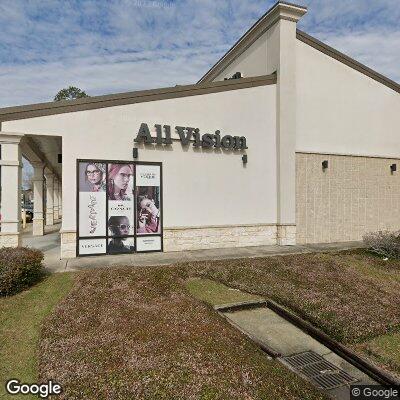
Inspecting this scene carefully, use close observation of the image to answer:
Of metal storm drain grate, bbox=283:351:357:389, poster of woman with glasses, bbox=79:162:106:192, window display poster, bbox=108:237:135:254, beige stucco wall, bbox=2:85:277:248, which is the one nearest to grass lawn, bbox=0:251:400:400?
metal storm drain grate, bbox=283:351:357:389

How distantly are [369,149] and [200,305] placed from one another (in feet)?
45.2

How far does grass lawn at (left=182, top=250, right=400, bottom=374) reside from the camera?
677cm

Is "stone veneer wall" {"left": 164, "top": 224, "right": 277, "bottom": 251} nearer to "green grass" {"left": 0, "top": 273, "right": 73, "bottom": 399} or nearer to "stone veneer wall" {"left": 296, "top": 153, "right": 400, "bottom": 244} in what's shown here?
"stone veneer wall" {"left": 296, "top": 153, "right": 400, "bottom": 244}

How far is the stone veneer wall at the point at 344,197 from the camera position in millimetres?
15305

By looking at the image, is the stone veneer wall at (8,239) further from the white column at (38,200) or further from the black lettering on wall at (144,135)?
the white column at (38,200)

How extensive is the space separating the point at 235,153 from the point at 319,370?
992cm

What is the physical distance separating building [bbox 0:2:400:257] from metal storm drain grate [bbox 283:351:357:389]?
774cm

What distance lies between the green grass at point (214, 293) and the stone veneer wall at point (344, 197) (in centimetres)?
695

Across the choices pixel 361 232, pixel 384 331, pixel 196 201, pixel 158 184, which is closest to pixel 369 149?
pixel 361 232

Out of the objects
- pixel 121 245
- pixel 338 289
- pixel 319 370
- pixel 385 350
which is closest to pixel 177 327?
pixel 319 370

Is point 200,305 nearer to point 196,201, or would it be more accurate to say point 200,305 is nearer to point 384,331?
point 384,331

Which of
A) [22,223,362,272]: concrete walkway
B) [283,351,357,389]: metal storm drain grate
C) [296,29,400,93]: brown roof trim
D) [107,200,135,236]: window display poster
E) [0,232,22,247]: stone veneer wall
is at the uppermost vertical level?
[296,29,400,93]: brown roof trim

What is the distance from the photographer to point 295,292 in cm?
892

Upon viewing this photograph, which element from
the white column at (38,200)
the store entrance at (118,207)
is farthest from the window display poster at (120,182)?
the white column at (38,200)
